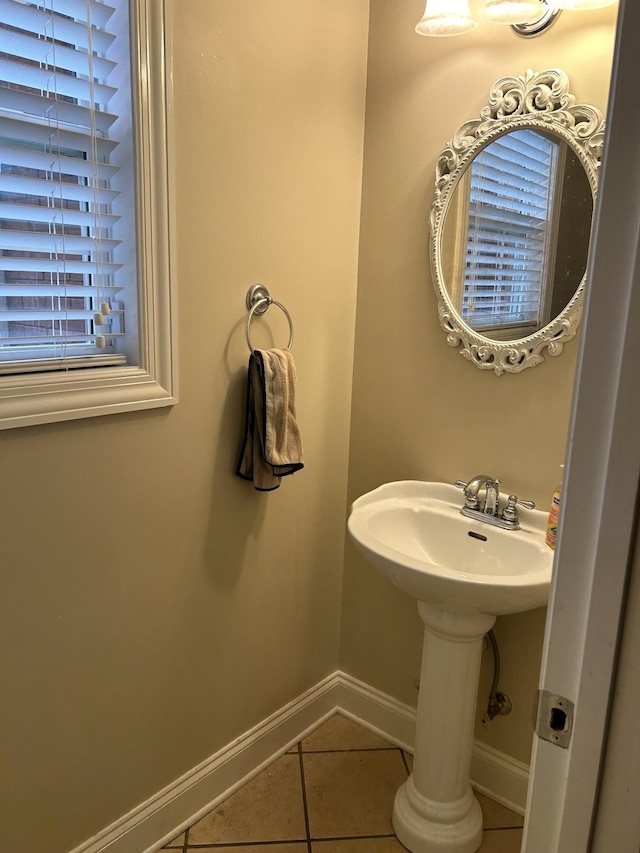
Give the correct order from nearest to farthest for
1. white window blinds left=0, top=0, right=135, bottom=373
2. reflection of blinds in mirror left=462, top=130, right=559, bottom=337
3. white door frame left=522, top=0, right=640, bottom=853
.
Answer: white door frame left=522, top=0, right=640, bottom=853 < white window blinds left=0, top=0, right=135, bottom=373 < reflection of blinds in mirror left=462, top=130, right=559, bottom=337

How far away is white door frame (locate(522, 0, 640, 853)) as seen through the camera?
0.56m

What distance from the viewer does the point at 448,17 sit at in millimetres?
1536

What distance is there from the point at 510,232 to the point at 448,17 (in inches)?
20.3

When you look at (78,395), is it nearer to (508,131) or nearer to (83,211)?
(83,211)

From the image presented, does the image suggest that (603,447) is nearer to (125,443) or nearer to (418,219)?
(125,443)

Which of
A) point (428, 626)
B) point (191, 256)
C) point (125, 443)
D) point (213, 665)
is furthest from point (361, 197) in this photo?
point (213, 665)

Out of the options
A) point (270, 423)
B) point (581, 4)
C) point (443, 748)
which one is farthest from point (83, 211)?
point (443, 748)

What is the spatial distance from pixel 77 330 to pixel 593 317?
43.9 inches

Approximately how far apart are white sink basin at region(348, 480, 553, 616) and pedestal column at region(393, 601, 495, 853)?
0.56 feet

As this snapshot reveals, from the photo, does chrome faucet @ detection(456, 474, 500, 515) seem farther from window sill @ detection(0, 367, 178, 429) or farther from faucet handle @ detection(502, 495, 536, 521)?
window sill @ detection(0, 367, 178, 429)

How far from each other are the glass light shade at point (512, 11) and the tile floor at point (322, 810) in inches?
79.4

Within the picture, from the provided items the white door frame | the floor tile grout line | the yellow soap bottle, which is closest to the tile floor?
the floor tile grout line

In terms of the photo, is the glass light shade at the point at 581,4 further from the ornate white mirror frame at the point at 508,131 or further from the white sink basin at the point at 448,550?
the white sink basin at the point at 448,550

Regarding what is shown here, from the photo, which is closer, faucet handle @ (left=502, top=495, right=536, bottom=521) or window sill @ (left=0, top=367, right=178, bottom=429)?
window sill @ (left=0, top=367, right=178, bottom=429)
